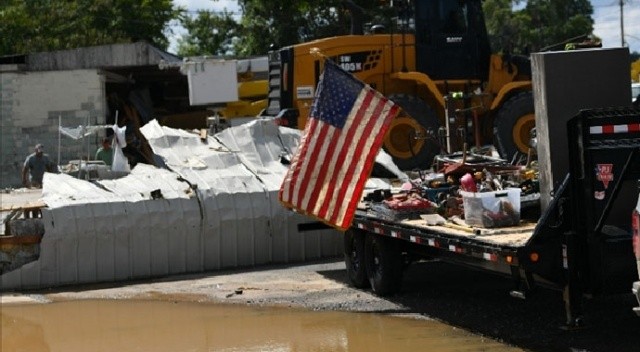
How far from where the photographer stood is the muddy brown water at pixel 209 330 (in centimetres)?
1124

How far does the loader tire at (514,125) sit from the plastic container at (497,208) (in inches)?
381

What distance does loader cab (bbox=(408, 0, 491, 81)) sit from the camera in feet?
70.2

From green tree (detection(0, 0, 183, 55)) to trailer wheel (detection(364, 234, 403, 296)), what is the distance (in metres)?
30.3

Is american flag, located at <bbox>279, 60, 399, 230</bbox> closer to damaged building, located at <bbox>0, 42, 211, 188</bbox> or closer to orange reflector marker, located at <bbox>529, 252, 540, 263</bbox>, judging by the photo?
orange reflector marker, located at <bbox>529, 252, 540, 263</bbox>

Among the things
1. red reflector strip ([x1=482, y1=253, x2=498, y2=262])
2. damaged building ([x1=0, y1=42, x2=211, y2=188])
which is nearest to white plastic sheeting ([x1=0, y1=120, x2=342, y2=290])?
red reflector strip ([x1=482, y1=253, x2=498, y2=262])

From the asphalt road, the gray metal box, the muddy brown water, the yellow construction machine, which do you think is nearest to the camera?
the gray metal box

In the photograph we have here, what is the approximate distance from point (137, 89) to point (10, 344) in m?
25.2

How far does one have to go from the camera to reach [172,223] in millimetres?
16016

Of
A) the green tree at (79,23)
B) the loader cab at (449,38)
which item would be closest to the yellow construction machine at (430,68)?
the loader cab at (449,38)

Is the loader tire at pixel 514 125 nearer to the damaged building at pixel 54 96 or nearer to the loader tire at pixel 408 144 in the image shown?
the loader tire at pixel 408 144

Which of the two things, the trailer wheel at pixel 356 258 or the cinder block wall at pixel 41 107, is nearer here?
the trailer wheel at pixel 356 258

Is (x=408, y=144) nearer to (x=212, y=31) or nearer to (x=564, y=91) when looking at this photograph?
(x=564, y=91)

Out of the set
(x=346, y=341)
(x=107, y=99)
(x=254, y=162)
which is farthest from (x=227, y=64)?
(x=346, y=341)

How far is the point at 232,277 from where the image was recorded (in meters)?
15.8
